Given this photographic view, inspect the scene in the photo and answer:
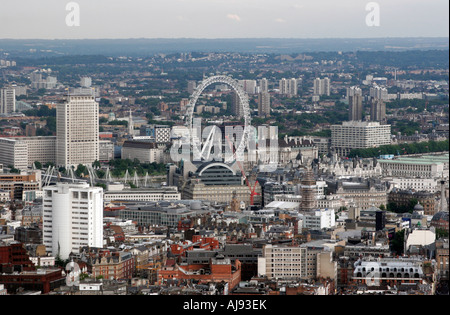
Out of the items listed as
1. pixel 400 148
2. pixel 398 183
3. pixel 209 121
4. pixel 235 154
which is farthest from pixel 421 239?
pixel 209 121

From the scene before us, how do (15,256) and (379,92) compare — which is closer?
(15,256)

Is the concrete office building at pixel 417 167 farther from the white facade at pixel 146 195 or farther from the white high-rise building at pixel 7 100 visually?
the white high-rise building at pixel 7 100

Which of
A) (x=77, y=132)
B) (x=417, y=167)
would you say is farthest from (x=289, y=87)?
(x=417, y=167)

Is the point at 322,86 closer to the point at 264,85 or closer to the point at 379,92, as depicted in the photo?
the point at 264,85

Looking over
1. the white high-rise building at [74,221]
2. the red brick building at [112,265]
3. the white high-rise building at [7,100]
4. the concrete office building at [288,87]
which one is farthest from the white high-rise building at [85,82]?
the red brick building at [112,265]

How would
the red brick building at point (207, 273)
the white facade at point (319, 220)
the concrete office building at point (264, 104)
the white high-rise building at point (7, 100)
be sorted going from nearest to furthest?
the red brick building at point (207, 273) < the white facade at point (319, 220) < the white high-rise building at point (7, 100) < the concrete office building at point (264, 104)

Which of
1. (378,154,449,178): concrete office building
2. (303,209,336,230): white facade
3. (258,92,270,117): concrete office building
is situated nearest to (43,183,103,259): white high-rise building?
(303,209,336,230): white facade
